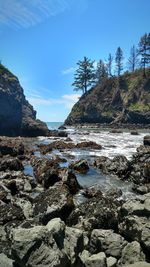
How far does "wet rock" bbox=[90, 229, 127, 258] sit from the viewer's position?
1128 cm

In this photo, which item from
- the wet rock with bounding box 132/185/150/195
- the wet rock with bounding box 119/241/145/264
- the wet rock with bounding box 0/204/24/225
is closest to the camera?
the wet rock with bounding box 119/241/145/264

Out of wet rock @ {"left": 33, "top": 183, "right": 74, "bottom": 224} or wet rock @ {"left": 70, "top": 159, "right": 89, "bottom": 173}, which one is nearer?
wet rock @ {"left": 33, "top": 183, "right": 74, "bottom": 224}

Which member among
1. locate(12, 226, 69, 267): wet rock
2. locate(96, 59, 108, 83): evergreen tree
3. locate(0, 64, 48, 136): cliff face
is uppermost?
locate(96, 59, 108, 83): evergreen tree

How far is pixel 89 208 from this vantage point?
1567cm

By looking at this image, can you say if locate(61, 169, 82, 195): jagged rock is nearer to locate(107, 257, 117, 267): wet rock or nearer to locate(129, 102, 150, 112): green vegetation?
locate(107, 257, 117, 267): wet rock

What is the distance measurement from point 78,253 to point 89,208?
16.9 feet

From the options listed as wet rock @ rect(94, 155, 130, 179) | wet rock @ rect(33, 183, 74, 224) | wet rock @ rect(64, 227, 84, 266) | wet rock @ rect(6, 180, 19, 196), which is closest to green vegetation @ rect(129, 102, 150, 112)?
wet rock @ rect(94, 155, 130, 179)

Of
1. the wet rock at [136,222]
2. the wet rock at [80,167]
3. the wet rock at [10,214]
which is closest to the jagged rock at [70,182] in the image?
the wet rock at [10,214]

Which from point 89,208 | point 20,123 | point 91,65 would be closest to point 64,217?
point 89,208

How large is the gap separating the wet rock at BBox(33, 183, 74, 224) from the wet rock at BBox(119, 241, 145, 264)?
5124 millimetres

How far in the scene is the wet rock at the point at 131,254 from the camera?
10.7 m

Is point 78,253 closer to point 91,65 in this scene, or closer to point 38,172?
point 38,172

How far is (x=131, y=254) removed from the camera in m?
10.8

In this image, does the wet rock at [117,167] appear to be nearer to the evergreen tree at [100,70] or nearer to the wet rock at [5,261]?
the wet rock at [5,261]
